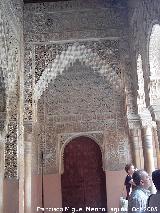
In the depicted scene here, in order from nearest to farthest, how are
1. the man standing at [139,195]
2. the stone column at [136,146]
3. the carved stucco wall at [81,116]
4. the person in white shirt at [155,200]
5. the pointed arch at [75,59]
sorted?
the person in white shirt at [155,200] < the man standing at [139,195] < the pointed arch at [75,59] < the stone column at [136,146] < the carved stucco wall at [81,116]

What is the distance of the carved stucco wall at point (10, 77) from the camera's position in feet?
20.8

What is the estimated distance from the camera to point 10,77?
6.74m

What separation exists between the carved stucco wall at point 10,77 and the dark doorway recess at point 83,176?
297 cm

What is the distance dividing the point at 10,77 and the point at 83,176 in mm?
3954

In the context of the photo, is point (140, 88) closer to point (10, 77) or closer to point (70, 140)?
point (10, 77)

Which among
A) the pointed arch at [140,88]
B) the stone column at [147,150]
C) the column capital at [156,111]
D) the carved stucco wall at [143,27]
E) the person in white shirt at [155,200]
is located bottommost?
the person in white shirt at [155,200]

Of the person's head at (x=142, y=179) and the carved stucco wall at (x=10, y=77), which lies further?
the carved stucco wall at (x=10, y=77)

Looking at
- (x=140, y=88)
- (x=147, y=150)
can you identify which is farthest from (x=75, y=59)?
(x=147, y=150)

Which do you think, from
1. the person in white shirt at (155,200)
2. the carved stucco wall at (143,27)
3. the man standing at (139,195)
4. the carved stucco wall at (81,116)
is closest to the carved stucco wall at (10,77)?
Result: the carved stucco wall at (81,116)

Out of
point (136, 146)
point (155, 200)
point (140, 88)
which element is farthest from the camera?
point (136, 146)

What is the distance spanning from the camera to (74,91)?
9516 millimetres

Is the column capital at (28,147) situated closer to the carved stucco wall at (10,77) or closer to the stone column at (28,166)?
the stone column at (28,166)

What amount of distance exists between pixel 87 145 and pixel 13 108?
328 cm

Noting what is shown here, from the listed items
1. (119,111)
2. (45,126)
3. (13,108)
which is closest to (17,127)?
(13,108)
